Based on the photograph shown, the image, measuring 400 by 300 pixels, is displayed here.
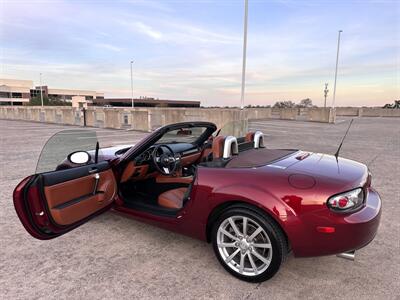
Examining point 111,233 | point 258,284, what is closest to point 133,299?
point 258,284

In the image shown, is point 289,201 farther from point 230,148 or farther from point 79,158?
point 79,158

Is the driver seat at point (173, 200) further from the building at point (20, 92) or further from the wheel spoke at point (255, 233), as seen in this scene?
the building at point (20, 92)

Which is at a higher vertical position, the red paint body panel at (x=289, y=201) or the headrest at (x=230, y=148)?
the headrest at (x=230, y=148)

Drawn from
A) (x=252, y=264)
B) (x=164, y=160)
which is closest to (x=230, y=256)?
(x=252, y=264)

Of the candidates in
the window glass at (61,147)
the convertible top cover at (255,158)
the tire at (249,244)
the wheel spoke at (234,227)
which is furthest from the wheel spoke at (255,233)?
the window glass at (61,147)

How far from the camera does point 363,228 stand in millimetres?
2213

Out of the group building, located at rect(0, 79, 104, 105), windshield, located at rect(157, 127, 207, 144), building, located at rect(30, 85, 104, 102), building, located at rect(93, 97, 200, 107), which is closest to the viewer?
windshield, located at rect(157, 127, 207, 144)

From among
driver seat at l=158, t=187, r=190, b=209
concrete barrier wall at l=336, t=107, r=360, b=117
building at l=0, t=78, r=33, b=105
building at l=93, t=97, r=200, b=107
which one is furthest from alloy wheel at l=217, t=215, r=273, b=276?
building at l=0, t=78, r=33, b=105

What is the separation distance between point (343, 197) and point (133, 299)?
5.91ft

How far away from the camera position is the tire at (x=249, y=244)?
2.31 metres

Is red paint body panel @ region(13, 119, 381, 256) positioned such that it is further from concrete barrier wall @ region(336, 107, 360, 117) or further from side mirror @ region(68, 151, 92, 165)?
concrete barrier wall @ region(336, 107, 360, 117)

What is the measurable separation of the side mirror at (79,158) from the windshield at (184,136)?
94 cm

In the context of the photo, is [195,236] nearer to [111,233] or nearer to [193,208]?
[193,208]

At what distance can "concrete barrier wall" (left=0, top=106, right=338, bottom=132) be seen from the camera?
14.9 metres
